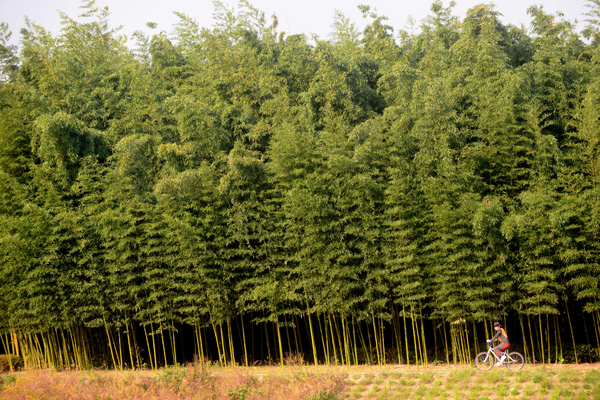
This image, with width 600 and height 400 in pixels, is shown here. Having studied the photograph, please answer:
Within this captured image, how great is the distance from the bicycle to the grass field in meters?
0.31

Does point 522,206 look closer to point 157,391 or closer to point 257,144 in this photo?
point 257,144

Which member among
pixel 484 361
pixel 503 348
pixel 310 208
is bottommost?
pixel 484 361

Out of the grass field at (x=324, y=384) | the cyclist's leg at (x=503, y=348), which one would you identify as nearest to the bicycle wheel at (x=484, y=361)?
the cyclist's leg at (x=503, y=348)

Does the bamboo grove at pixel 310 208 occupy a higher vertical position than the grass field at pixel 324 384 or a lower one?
higher

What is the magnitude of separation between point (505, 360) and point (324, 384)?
12.4 ft

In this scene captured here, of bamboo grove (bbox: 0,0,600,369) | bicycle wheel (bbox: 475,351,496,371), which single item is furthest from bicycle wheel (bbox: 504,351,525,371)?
bamboo grove (bbox: 0,0,600,369)

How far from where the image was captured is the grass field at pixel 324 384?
8948 millimetres

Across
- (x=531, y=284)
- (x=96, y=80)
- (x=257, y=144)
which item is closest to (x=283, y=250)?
(x=257, y=144)

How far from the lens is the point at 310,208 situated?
11867mm

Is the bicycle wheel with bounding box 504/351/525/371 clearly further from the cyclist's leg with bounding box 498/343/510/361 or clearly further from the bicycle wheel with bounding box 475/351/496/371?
the bicycle wheel with bounding box 475/351/496/371

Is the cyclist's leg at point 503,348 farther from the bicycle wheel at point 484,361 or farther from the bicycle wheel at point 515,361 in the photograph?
the bicycle wheel at point 484,361

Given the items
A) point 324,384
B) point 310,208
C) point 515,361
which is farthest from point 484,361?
point 310,208

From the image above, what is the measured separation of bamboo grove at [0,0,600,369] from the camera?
11070 mm

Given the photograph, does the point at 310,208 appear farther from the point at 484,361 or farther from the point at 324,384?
the point at 484,361
